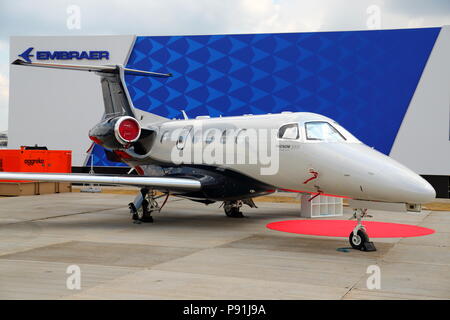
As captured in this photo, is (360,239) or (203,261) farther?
(360,239)

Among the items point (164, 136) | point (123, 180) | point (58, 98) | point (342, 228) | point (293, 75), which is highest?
point (293, 75)

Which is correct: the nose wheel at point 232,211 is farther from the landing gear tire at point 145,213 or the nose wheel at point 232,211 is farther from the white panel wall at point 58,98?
the white panel wall at point 58,98

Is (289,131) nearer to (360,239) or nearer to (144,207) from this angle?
(360,239)

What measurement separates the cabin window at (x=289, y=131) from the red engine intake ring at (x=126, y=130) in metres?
4.25

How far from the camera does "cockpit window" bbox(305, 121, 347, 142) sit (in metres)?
9.70

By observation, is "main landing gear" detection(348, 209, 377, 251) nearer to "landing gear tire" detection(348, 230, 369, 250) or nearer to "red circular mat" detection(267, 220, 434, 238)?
"landing gear tire" detection(348, 230, 369, 250)


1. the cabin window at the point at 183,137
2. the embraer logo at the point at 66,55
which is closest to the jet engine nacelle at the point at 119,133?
the cabin window at the point at 183,137

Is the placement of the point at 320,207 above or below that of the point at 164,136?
below

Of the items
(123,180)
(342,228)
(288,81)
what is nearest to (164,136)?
(123,180)

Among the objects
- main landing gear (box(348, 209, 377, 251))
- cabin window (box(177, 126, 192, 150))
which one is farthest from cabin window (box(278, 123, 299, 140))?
cabin window (box(177, 126, 192, 150))

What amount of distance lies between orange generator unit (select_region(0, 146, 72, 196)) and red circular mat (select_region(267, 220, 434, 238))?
12109 mm

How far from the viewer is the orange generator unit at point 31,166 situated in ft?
68.3

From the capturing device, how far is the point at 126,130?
13.1 metres

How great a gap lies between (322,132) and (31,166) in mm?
15451
